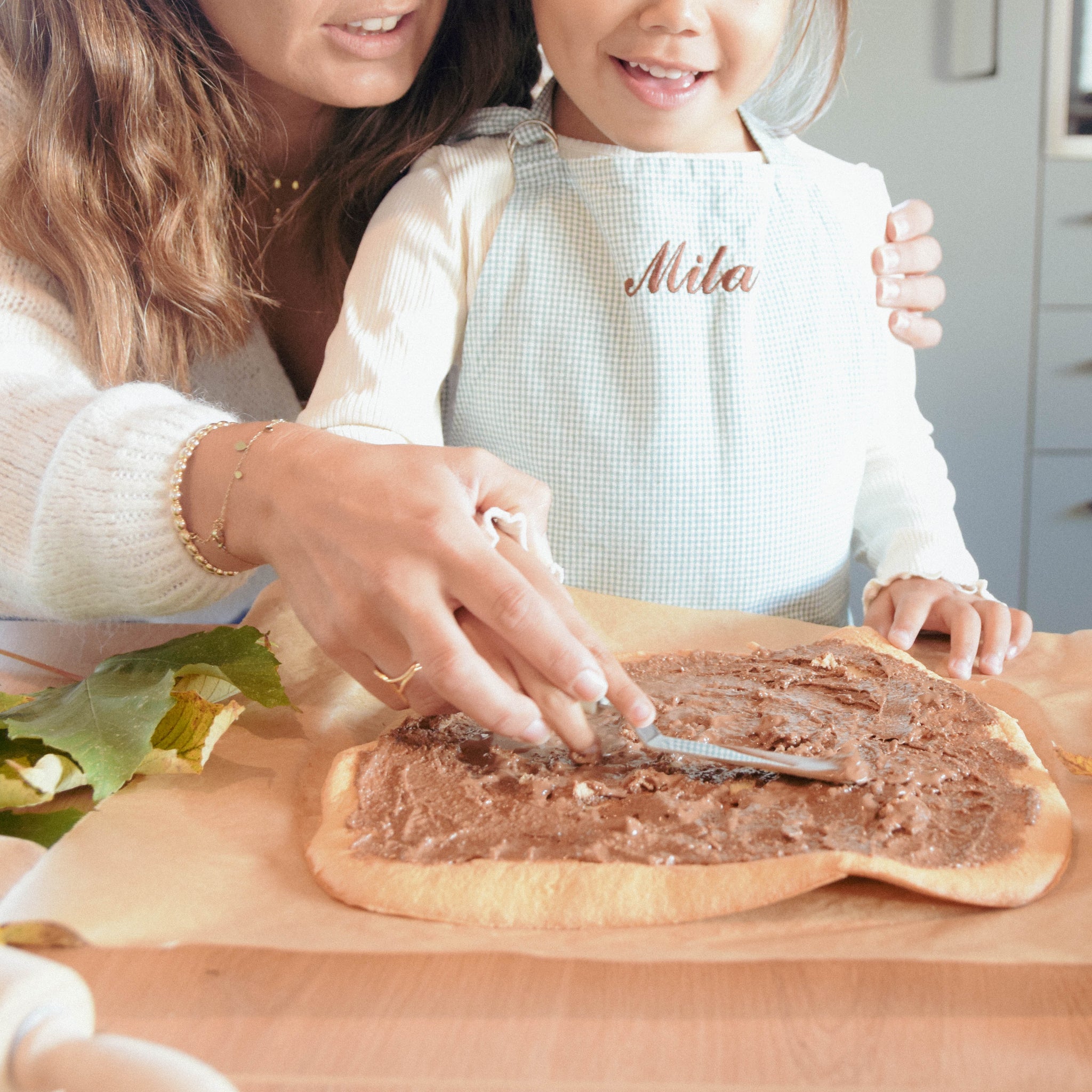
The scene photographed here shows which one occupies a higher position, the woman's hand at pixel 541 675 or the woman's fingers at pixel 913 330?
the woman's fingers at pixel 913 330

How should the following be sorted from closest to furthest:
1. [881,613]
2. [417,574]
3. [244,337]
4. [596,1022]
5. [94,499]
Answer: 1. [596,1022]
2. [417,574]
3. [94,499]
4. [881,613]
5. [244,337]

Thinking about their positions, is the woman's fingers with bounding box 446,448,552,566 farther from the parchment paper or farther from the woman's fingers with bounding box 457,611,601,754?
the parchment paper

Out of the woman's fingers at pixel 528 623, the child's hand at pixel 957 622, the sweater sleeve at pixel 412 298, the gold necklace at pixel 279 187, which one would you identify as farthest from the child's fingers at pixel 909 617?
the gold necklace at pixel 279 187

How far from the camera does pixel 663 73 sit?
111cm

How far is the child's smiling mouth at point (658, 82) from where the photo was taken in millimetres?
1113

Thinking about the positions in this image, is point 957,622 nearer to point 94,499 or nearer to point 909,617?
point 909,617

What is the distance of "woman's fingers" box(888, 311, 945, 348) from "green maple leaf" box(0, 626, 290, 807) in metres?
0.86

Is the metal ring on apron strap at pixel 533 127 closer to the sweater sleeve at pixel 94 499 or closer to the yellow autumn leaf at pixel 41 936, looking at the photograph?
the sweater sleeve at pixel 94 499

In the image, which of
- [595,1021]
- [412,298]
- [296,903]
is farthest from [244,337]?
[595,1021]

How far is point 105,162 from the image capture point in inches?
48.3

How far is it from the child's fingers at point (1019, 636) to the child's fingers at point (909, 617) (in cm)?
8

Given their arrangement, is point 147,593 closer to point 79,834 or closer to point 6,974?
point 79,834

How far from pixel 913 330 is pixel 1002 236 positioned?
1363 millimetres

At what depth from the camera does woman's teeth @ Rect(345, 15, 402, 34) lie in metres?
1.18
